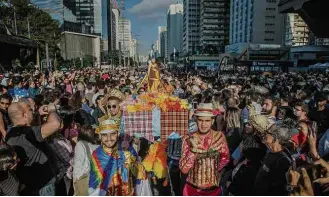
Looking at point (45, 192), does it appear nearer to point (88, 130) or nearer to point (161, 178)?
point (88, 130)

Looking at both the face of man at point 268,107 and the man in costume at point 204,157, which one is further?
the face of man at point 268,107

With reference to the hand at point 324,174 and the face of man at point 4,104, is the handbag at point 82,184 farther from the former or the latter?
the face of man at point 4,104

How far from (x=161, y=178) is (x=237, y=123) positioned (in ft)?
6.36

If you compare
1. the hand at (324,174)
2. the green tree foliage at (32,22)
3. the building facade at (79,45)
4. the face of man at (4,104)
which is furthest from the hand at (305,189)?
the building facade at (79,45)

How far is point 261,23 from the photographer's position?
106m

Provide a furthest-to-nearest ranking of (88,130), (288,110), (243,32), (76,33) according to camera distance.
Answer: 1. (76,33)
2. (243,32)
3. (288,110)
4. (88,130)

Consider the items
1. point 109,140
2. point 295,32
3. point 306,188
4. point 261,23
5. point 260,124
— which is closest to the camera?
point 306,188

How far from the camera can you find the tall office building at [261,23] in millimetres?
105438

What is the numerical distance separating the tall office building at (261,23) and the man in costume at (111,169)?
109266 mm

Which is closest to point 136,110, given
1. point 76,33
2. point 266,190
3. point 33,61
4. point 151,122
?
point 151,122

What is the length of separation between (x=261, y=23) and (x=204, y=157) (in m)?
112

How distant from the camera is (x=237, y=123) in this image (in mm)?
5883

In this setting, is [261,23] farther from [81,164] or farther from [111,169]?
[111,169]

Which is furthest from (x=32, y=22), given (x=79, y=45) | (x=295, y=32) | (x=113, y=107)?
(x=295, y=32)
